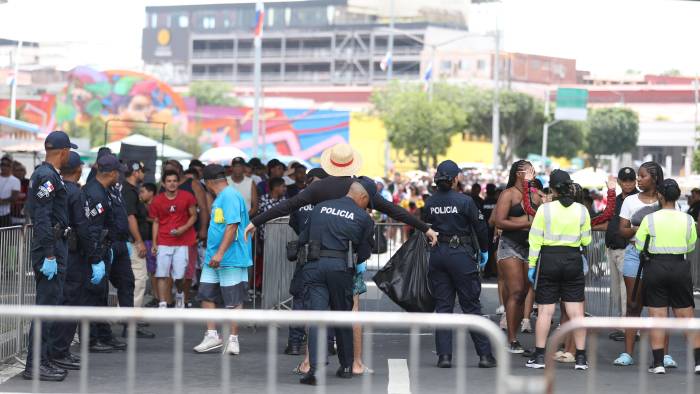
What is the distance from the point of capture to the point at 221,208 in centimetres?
1152

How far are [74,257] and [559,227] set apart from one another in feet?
13.5

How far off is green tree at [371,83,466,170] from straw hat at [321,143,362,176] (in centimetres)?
7104

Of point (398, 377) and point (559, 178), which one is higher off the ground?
point (559, 178)

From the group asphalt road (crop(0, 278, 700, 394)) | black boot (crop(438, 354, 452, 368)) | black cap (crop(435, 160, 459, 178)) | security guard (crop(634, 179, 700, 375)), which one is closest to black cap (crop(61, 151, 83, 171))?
asphalt road (crop(0, 278, 700, 394))

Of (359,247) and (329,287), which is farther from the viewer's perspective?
(359,247)

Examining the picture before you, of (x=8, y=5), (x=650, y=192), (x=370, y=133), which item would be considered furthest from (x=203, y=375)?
(x=370, y=133)

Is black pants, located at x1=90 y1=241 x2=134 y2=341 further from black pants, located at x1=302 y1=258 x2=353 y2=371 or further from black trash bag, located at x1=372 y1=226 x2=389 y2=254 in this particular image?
black trash bag, located at x1=372 y1=226 x2=389 y2=254

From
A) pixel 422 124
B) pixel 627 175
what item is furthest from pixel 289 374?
pixel 422 124

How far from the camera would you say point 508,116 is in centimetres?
9356

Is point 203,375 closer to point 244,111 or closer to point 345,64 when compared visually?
point 244,111

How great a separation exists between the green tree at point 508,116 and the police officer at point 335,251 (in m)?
81.2

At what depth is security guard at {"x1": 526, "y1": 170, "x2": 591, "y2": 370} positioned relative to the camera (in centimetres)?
1068

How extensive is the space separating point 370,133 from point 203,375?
9110 cm

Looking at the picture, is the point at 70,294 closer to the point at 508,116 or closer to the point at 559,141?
the point at 508,116
